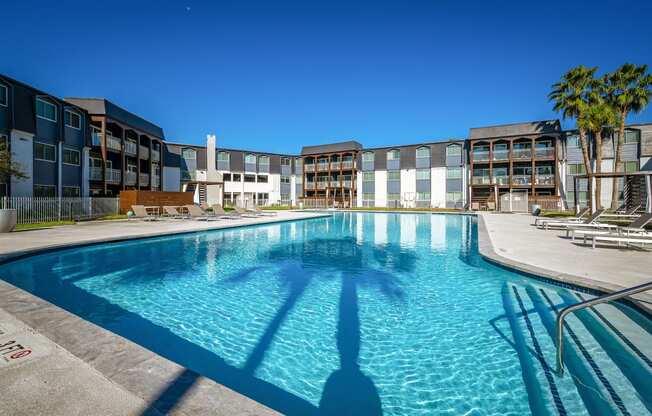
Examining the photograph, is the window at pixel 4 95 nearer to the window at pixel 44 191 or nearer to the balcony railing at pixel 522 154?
the window at pixel 44 191

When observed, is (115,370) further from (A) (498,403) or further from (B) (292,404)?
(A) (498,403)

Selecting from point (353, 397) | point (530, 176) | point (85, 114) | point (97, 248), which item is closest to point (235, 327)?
point (353, 397)

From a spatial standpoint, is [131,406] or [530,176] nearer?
[131,406]

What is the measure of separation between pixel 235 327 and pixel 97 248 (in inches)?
335

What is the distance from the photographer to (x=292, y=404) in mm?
3061

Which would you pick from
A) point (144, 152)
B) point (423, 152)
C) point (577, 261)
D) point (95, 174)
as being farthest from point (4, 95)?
point (423, 152)

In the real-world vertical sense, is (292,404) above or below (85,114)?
below

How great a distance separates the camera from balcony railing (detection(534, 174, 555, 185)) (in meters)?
Result: 33.4

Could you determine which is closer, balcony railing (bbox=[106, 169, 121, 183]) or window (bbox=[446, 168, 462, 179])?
balcony railing (bbox=[106, 169, 121, 183])

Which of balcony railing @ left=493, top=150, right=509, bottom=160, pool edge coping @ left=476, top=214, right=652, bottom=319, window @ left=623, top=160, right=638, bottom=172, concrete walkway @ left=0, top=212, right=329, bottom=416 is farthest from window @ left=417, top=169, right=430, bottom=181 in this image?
concrete walkway @ left=0, top=212, right=329, bottom=416

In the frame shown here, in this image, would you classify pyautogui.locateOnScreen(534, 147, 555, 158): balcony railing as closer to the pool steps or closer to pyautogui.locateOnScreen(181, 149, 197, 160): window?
the pool steps

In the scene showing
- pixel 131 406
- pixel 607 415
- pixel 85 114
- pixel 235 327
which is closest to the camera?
pixel 131 406

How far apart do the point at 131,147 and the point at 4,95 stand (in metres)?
11.8

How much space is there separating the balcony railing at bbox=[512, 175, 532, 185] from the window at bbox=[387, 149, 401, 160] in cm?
1389
